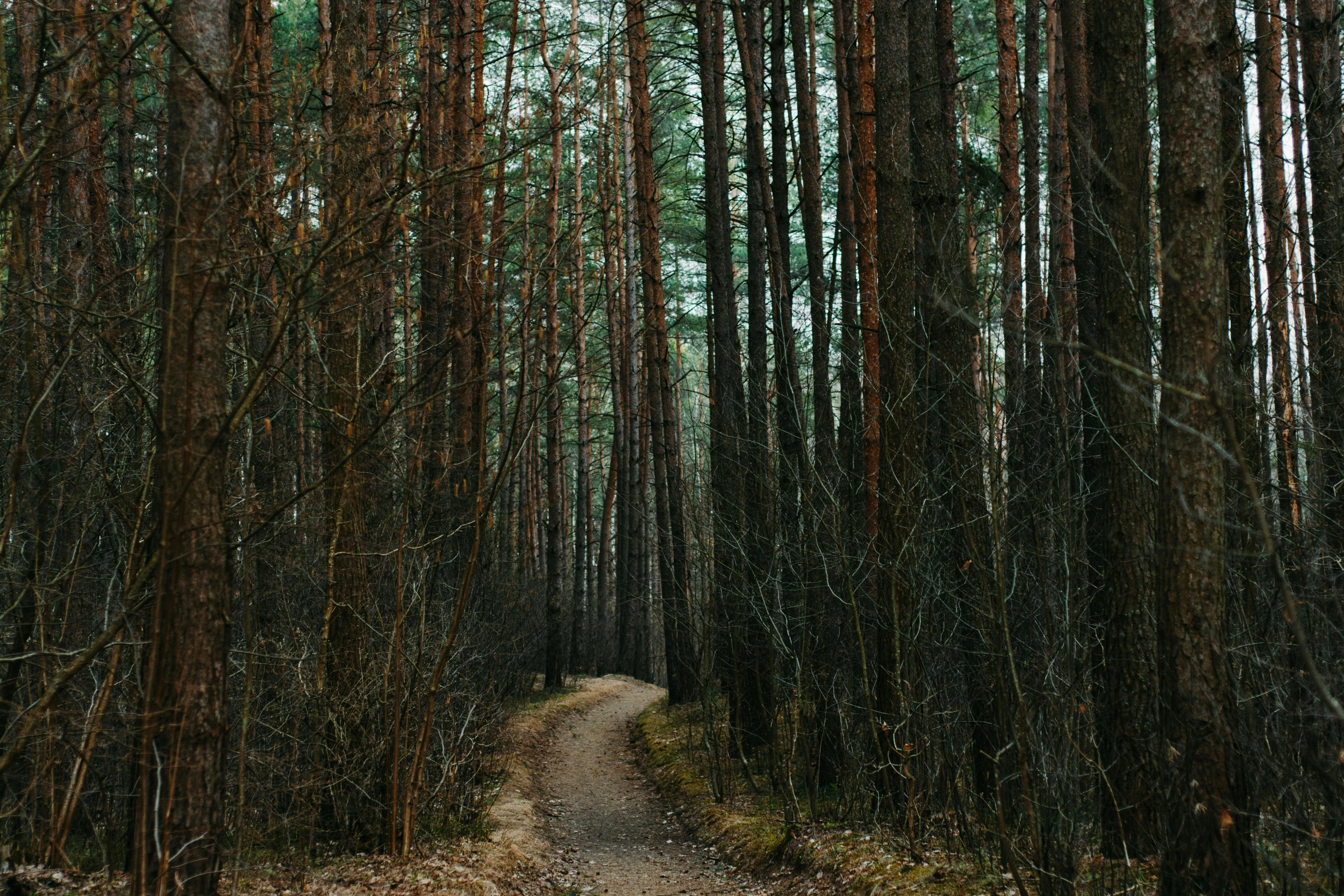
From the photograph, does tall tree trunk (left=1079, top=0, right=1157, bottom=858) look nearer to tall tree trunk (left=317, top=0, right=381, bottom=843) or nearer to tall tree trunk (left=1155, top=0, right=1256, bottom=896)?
tall tree trunk (left=1155, top=0, right=1256, bottom=896)

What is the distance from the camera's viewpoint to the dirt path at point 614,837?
6547 mm

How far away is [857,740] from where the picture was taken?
6.55 m

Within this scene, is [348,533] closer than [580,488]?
Yes

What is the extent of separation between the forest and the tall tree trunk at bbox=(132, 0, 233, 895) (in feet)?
0.07

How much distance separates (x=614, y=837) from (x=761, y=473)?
3509 mm

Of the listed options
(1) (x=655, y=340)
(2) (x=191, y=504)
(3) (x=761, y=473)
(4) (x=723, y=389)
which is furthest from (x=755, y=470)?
(2) (x=191, y=504)

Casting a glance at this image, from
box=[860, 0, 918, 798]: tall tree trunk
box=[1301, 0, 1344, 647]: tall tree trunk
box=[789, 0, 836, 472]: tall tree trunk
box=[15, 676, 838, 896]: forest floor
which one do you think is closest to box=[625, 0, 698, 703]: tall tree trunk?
box=[15, 676, 838, 896]: forest floor

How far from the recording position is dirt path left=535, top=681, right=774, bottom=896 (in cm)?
655

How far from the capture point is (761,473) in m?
7.56

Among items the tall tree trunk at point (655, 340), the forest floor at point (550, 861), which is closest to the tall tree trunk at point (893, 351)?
the forest floor at point (550, 861)

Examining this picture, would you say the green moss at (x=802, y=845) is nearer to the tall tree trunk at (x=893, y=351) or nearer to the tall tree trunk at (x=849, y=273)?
the tall tree trunk at (x=893, y=351)

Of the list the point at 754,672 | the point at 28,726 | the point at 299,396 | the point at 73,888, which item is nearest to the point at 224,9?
the point at 299,396

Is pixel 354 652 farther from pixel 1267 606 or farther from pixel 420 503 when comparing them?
pixel 1267 606

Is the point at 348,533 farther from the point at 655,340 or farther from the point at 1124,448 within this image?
the point at 655,340
